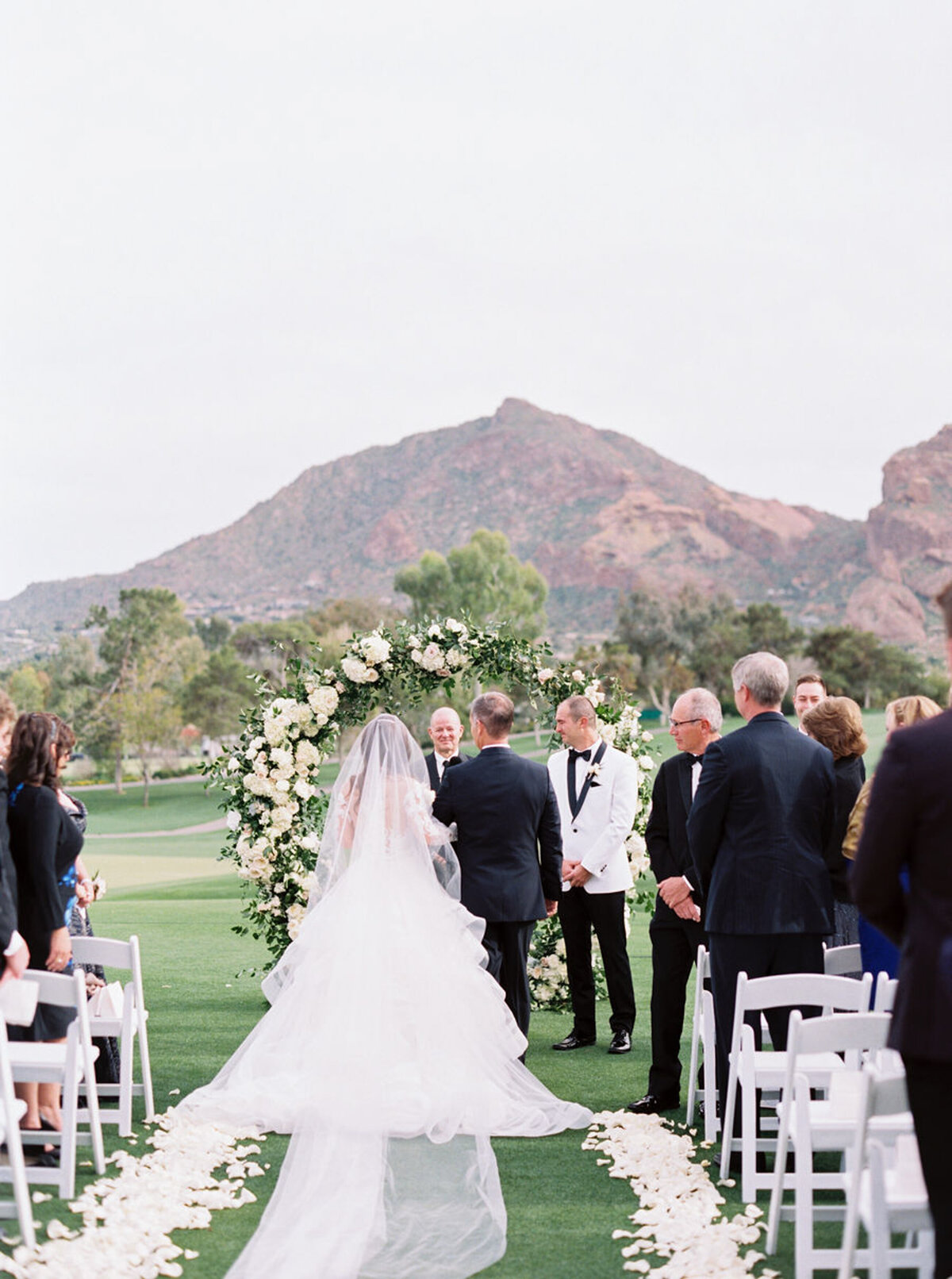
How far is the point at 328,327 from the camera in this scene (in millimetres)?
111562

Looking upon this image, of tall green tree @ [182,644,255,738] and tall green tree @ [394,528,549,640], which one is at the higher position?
tall green tree @ [394,528,549,640]

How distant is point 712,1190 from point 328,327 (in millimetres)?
110756

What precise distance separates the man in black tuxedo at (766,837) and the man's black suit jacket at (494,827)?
1582 mm

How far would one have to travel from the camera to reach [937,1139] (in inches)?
115

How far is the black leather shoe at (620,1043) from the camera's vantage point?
7902mm

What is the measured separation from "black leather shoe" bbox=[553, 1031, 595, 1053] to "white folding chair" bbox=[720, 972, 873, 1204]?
9.03 feet

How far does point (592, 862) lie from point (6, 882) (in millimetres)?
3926

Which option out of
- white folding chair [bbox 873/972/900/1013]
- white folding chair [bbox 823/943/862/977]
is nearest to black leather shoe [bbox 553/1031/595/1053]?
white folding chair [bbox 823/943/862/977]

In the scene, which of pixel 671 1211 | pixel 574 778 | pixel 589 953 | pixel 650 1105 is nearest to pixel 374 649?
pixel 574 778

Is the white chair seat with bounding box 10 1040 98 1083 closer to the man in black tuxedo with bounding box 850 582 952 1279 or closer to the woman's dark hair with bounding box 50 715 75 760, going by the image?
the woman's dark hair with bounding box 50 715 75 760

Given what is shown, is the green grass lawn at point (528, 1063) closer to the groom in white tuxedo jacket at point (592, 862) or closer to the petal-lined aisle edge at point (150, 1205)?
the petal-lined aisle edge at point (150, 1205)

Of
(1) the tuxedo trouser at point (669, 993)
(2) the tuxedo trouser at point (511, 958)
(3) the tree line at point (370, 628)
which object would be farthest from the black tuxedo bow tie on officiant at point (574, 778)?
(3) the tree line at point (370, 628)

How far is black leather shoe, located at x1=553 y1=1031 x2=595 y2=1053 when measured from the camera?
26.3ft

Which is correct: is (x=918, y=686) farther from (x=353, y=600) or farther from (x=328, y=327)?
(x=328, y=327)
